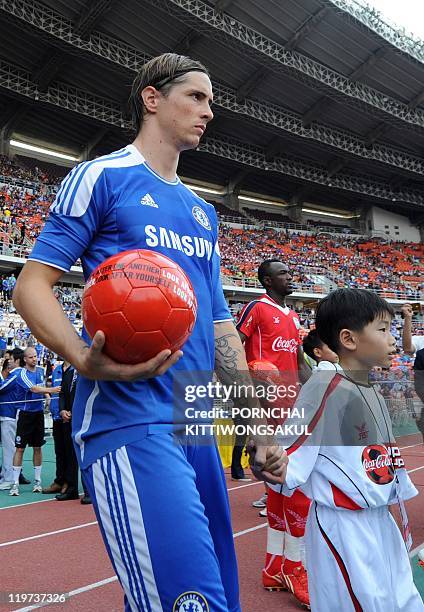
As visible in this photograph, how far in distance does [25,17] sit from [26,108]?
8.48 m

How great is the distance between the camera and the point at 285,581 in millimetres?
3516

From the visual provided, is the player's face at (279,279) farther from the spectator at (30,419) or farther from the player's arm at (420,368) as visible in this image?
the spectator at (30,419)

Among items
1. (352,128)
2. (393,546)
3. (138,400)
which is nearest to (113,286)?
(138,400)

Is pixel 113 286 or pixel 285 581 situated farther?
pixel 285 581

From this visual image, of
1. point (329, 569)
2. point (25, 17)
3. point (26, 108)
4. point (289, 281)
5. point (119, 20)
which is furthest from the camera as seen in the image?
point (26, 108)

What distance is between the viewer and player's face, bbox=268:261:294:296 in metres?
4.62

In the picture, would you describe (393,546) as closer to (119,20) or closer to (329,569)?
(329,569)

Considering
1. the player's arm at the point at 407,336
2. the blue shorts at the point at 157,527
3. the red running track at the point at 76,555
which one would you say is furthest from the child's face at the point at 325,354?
the blue shorts at the point at 157,527

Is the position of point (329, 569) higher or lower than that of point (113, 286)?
lower

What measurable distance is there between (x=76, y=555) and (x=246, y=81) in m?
31.9

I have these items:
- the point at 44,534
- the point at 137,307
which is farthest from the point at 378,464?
the point at 44,534

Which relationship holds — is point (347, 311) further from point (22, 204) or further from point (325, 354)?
point (22, 204)

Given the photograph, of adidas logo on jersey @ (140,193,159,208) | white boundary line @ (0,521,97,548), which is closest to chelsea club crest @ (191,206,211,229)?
adidas logo on jersey @ (140,193,159,208)

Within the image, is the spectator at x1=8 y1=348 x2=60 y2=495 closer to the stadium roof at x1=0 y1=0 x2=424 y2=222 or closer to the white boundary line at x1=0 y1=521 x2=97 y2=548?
the white boundary line at x1=0 y1=521 x2=97 y2=548
